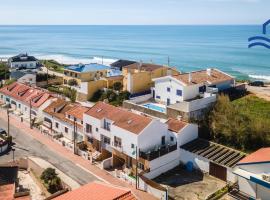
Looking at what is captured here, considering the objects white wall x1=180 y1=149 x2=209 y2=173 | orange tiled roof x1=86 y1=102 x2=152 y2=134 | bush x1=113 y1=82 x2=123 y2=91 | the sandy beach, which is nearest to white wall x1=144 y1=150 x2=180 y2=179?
white wall x1=180 y1=149 x2=209 y2=173

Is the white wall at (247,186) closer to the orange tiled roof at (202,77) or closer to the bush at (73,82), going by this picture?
the orange tiled roof at (202,77)

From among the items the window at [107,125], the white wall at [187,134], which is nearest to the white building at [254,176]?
the white wall at [187,134]

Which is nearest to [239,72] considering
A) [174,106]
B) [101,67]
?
[101,67]

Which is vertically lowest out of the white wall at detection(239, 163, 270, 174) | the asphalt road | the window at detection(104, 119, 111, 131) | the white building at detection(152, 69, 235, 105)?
the asphalt road

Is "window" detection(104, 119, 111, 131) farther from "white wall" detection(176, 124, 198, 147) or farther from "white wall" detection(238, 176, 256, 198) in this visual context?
"white wall" detection(238, 176, 256, 198)

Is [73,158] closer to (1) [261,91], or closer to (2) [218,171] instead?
(2) [218,171]

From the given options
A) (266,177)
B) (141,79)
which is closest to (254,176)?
(266,177)

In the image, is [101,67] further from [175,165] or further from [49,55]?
[49,55]
